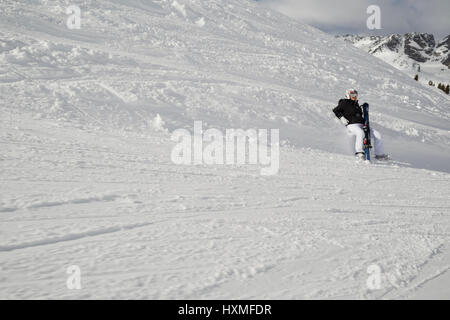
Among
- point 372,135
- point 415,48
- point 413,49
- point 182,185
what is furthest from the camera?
point 415,48

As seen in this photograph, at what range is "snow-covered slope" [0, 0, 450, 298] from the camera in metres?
2.21

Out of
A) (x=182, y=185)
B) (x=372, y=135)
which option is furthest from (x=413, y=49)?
(x=182, y=185)

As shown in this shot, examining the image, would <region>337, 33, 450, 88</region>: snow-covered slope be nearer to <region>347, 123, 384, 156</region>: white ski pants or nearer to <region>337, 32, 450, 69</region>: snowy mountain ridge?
<region>337, 32, 450, 69</region>: snowy mountain ridge

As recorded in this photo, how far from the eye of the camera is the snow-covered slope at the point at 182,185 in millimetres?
2215

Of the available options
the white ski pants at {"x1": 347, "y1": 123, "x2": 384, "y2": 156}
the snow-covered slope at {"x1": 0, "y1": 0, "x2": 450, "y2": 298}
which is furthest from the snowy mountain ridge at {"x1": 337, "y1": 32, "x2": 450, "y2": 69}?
the white ski pants at {"x1": 347, "y1": 123, "x2": 384, "y2": 156}

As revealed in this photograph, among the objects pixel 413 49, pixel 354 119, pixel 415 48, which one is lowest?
pixel 354 119

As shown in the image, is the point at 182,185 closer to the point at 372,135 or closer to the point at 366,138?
the point at 366,138

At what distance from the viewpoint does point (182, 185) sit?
400 cm

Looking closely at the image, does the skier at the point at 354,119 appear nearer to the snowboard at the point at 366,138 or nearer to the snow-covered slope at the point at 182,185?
the snowboard at the point at 366,138

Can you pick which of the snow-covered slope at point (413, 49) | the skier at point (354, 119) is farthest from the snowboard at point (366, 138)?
the snow-covered slope at point (413, 49)

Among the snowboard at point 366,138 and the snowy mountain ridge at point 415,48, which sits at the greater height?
the snowy mountain ridge at point 415,48
